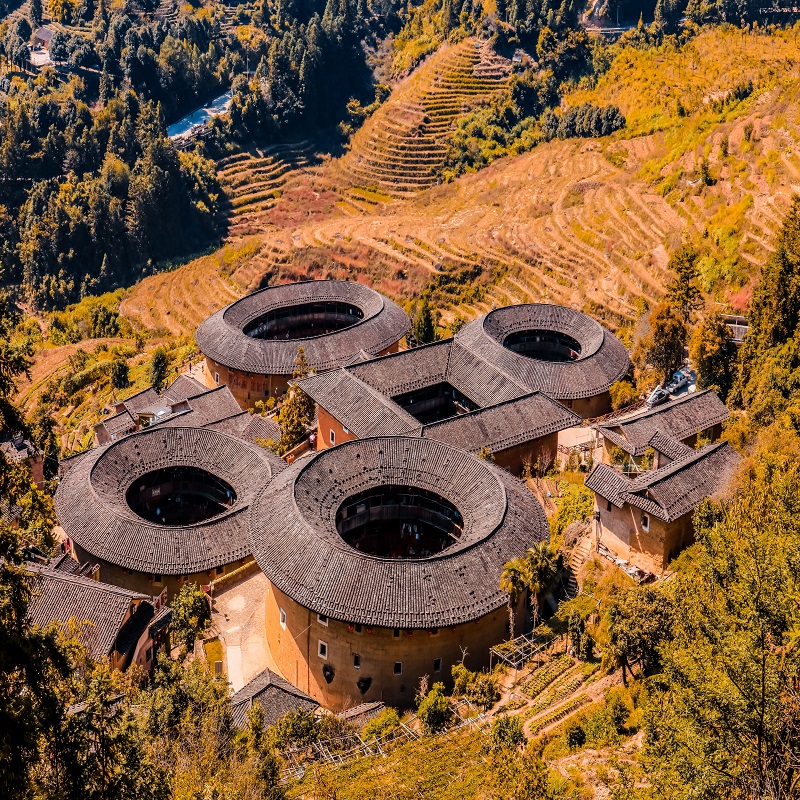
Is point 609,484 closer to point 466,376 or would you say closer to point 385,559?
point 385,559

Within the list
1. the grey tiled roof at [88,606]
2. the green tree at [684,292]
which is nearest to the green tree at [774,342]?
the green tree at [684,292]

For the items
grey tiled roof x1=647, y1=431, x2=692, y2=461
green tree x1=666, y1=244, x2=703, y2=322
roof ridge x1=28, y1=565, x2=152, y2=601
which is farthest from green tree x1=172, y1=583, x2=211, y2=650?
green tree x1=666, y1=244, x2=703, y2=322

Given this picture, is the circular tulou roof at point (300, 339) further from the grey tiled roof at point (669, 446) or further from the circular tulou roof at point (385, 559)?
the grey tiled roof at point (669, 446)

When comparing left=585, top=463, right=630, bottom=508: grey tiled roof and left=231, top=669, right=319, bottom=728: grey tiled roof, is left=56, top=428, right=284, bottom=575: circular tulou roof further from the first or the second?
left=585, top=463, right=630, bottom=508: grey tiled roof

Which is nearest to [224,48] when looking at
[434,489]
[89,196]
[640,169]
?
[89,196]

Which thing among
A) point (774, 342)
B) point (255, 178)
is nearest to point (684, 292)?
point (774, 342)

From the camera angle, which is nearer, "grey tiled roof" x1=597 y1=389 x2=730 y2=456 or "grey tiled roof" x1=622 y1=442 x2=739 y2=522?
"grey tiled roof" x1=622 y1=442 x2=739 y2=522
